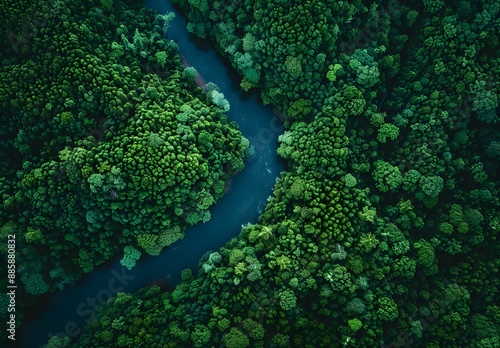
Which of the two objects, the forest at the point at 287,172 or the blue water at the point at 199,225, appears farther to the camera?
the blue water at the point at 199,225

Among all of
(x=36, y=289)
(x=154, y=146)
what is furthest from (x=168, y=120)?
(x=36, y=289)

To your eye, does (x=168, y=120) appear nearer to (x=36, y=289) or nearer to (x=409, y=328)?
(x=36, y=289)

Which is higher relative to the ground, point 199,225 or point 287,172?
point 287,172

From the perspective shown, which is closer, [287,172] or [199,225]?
[287,172]

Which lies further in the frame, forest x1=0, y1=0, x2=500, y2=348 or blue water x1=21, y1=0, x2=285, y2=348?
blue water x1=21, y1=0, x2=285, y2=348
